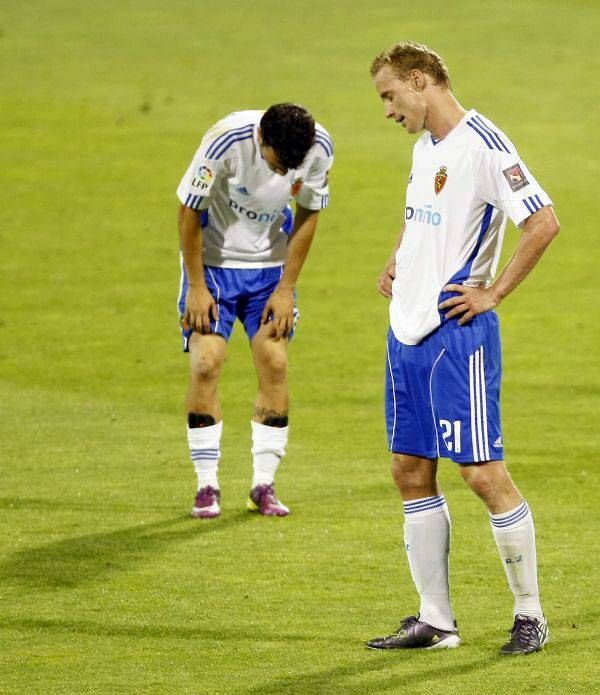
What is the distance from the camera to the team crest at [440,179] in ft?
17.0

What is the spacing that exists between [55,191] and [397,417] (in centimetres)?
1335

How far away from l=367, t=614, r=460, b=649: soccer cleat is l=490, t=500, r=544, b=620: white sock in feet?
0.88

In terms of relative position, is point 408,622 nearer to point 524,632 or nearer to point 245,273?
point 524,632

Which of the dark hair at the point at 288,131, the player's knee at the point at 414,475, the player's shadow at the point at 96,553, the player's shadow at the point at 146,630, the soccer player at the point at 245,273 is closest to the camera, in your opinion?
the player's knee at the point at 414,475

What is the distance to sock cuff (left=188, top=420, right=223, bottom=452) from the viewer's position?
7508 mm

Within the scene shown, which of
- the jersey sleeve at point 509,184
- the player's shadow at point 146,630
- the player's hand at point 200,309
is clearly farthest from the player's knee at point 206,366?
the jersey sleeve at point 509,184

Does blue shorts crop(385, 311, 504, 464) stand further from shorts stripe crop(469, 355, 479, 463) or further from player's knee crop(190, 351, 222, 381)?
player's knee crop(190, 351, 222, 381)

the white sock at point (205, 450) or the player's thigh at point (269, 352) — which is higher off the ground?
the player's thigh at point (269, 352)

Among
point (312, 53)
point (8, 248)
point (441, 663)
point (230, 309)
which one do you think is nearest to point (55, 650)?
point (441, 663)

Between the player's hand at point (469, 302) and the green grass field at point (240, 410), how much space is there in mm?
1144

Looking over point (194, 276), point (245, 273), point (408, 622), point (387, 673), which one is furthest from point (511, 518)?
point (245, 273)

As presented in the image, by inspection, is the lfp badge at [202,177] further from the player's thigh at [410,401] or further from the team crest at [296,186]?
the player's thigh at [410,401]

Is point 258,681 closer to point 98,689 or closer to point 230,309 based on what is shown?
point 98,689

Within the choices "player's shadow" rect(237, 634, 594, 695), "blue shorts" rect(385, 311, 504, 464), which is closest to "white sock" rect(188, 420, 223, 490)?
"player's shadow" rect(237, 634, 594, 695)
